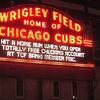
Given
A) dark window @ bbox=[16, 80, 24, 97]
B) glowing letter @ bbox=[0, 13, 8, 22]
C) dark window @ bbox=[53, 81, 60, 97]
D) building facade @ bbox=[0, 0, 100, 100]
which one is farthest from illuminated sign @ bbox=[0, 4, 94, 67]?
dark window @ bbox=[53, 81, 60, 97]

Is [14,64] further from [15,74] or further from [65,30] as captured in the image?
[65,30]

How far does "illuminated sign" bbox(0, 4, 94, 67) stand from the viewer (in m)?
20.1

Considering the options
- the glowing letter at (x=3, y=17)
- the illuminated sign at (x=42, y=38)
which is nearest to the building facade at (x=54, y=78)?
the illuminated sign at (x=42, y=38)

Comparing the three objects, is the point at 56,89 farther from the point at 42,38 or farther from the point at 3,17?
the point at 3,17

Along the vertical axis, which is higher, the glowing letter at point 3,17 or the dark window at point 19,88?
the glowing letter at point 3,17

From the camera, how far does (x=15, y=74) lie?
20.0m

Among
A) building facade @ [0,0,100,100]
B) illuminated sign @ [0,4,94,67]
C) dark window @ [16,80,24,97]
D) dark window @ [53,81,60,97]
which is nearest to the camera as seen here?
illuminated sign @ [0,4,94,67]

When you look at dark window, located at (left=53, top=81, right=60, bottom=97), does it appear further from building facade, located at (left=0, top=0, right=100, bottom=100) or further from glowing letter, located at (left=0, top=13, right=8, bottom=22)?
glowing letter, located at (left=0, top=13, right=8, bottom=22)

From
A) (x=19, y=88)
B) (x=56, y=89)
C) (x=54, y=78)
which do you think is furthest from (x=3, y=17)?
(x=56, y=89)

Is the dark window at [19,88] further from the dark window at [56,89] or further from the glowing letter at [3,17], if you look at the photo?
the glowing letter at [3,17]

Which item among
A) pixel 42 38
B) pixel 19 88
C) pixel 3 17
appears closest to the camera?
pixel 3 17

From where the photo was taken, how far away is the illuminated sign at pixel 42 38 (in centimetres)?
2011

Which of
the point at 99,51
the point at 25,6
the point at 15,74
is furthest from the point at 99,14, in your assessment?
the point at 15,74

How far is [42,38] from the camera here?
21.0 meters
